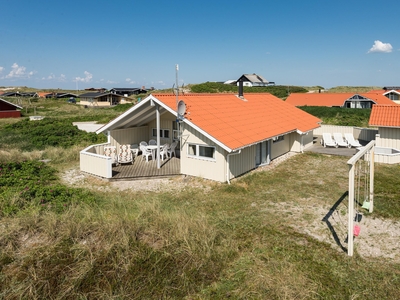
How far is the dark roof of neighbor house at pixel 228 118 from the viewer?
44.5 ft

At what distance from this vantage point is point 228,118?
621 inches

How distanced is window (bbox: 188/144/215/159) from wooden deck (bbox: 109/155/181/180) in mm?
1203

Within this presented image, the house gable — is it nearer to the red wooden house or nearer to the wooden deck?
the wooden deck

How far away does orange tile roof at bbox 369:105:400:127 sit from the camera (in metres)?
18.9

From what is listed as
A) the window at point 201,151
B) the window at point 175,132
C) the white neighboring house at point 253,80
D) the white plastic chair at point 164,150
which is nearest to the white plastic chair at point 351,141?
the window at point 175,132

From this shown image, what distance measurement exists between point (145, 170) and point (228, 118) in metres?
4.81

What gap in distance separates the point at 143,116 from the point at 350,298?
13495 mm

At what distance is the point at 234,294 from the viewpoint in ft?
19.5

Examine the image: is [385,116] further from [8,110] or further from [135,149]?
[8,110]

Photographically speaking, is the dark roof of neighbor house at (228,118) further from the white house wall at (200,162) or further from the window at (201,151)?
the window at (201,151)

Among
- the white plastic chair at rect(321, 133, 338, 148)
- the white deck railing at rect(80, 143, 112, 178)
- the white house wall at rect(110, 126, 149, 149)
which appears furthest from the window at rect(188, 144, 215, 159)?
the white plastic chair at rect(321, 133, 338, 148)

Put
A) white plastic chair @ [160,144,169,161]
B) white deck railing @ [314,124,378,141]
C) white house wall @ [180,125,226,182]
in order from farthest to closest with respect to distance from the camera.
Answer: white deck railing @ [314,124,378,141]
white plastic chair @ [160,144,169,161]
white house wall @ [180,125,226,182]

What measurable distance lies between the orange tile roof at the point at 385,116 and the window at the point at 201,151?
11499 millimetres

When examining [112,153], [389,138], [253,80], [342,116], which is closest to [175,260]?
[112,153]
